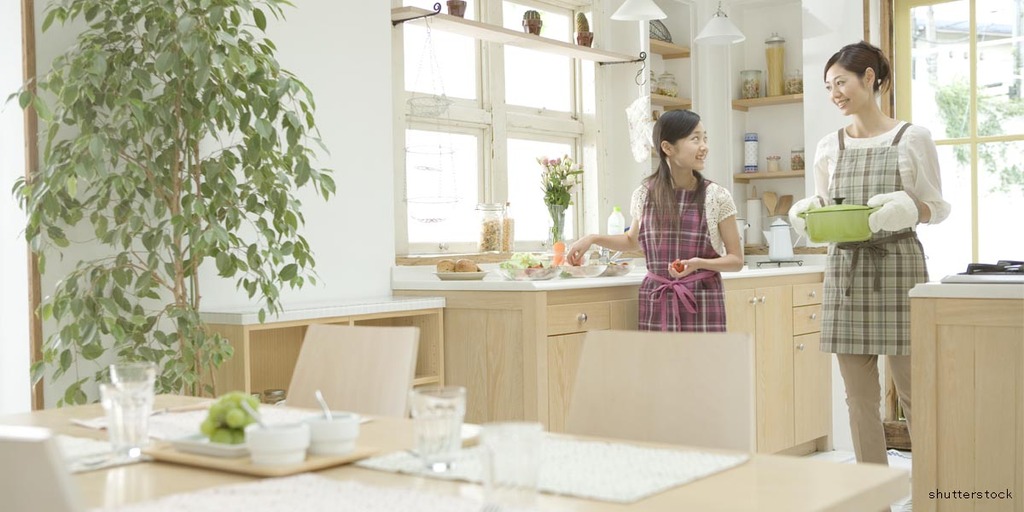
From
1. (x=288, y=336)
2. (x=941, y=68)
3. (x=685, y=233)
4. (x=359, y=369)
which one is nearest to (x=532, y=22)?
(x=685, y=233)

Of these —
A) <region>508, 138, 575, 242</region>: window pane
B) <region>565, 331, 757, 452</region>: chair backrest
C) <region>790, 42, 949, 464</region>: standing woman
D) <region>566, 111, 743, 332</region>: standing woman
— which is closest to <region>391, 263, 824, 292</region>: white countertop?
<region>566, 111, 743, 332</region>: standing woman

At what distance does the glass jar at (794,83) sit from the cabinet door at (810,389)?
1417mm

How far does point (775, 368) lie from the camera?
467 cm

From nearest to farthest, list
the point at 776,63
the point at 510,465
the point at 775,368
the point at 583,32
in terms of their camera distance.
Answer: the point at 510,465 → the point at 775,368 → the point at 583,32 → the point at 776,63

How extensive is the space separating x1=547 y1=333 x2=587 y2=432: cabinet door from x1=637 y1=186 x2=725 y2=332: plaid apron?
30cm

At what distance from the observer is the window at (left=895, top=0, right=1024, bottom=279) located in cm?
499

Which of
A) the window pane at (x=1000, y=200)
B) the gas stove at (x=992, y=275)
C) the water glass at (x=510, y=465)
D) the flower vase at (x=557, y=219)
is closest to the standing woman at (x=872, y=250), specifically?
the gas stove at (x=992, y=275)

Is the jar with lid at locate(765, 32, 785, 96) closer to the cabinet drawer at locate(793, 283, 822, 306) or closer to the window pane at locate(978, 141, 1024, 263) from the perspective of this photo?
the window pane at locate(978, 141, 1024, 263)

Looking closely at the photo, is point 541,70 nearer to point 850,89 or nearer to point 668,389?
point 850,89

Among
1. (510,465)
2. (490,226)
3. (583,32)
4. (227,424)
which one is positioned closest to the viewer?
(510,465)

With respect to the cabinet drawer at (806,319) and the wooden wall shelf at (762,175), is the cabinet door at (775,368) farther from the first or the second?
the wooden wall shelf at (762,175)

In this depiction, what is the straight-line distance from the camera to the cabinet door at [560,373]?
370 cm

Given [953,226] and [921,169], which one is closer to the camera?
[921,169]

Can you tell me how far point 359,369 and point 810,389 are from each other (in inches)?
128
